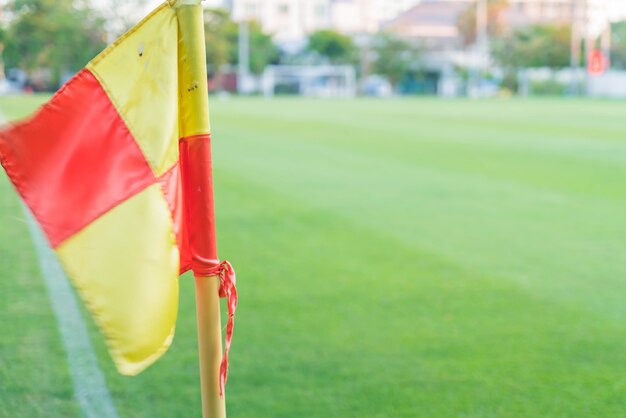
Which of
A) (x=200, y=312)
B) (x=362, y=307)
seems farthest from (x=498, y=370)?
(x=200, y=312)

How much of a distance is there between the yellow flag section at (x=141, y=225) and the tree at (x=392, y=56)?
220 ft

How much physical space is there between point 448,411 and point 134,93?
216cm

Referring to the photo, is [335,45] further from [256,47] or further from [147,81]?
[147,81]

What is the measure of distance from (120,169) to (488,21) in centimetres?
8373

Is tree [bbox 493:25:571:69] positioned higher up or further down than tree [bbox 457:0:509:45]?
further down

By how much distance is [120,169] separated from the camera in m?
2.25

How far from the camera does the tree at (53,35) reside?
23.5 m

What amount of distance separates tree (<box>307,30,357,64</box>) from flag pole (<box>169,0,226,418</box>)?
69.0m

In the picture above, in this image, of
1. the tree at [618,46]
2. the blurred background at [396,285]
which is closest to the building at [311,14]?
the tree at [618,46]

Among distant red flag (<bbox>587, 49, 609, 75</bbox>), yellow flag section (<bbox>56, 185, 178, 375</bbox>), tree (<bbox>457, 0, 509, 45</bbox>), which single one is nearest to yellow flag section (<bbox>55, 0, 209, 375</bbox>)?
yellow flag section (<bbox>56, 185, 178, 375</bbox>)

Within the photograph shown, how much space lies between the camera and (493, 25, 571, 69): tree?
213 ft

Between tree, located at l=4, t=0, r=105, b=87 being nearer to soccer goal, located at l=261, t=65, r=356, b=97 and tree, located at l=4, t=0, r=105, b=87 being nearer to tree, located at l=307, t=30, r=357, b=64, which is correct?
soccer goal, located at l=261, t=65, r=356, b=97

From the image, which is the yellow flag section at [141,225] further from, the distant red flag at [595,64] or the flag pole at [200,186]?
the distant red flag at [595,64]

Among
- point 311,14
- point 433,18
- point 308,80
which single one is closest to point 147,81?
point 308,80
